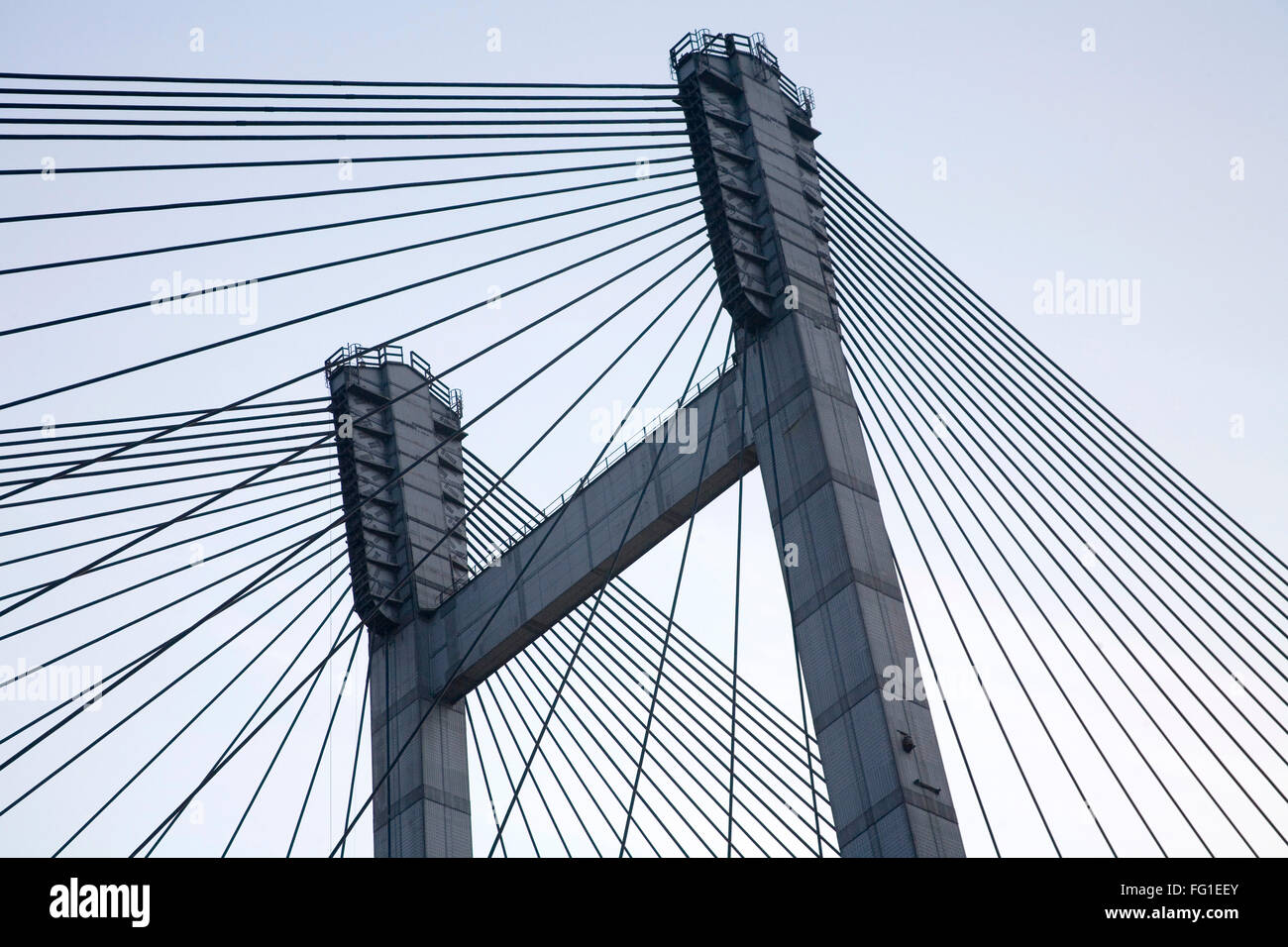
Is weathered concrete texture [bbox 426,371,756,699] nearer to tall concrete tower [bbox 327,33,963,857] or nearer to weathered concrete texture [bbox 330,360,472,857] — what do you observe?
tall concrete tower [bbox 327,33,963,857]

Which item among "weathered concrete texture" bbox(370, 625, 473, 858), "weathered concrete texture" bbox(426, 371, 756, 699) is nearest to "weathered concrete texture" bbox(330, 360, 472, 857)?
"weathered concrete texture" bbox(370, 625, 473, 858)

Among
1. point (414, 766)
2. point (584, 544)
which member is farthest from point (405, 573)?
point (584, 544)

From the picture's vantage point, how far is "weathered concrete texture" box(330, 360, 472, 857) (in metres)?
34.5

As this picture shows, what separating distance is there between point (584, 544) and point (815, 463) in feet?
19.7

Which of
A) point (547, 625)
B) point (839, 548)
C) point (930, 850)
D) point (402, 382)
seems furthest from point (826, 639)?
point (402, 382)

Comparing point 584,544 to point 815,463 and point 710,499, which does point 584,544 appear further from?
point 815,463

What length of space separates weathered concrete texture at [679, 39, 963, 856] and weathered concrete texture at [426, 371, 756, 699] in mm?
1189

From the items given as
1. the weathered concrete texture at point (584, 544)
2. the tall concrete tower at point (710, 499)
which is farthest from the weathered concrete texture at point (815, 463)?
the weathered concrete texture at point (584, 544)

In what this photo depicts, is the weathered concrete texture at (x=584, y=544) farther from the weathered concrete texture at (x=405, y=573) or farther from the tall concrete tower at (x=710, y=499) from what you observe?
the weathered concrete texture at (x=405, y=573)

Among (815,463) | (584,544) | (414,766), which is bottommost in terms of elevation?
(414,766)

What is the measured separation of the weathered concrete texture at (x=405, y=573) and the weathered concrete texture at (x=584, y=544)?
68 centimetres

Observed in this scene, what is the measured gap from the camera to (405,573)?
3591 cm
